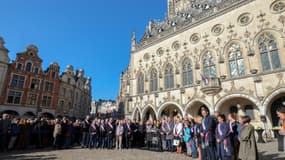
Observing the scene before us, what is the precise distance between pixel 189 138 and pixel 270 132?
9.48 m

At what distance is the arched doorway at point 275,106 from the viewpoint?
13039 millimetres

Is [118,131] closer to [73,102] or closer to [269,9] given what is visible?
[269,9]

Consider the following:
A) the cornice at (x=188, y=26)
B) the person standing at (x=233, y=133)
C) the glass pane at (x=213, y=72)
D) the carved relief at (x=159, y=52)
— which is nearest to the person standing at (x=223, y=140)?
the person standing at (x=233, y=133)

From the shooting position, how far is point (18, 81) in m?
22.5

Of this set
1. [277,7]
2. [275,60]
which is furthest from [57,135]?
[277,7]

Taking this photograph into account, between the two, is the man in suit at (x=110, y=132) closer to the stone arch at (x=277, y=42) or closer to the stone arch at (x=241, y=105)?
the stone arch at (x=241, y=105)

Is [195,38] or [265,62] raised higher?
[195,38]

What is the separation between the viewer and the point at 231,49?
15383mm

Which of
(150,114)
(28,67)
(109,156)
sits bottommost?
(109,156)

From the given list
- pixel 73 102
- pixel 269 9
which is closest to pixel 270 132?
pixel 269 9

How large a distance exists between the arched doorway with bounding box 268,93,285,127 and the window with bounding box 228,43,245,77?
3.34m

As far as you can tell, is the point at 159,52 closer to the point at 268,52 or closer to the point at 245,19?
the point at 245,19

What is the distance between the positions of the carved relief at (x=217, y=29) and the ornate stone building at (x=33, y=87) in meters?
24.9

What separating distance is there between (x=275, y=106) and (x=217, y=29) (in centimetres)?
890
